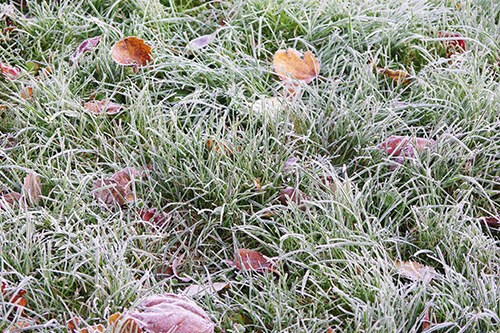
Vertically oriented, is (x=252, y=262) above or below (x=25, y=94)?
below

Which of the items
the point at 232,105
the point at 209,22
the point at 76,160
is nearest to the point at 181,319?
the point at 76,160

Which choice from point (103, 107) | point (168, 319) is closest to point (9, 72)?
point (103, 107)

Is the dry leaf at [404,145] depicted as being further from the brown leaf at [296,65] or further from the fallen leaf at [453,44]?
the fallen leaf at [453,44]

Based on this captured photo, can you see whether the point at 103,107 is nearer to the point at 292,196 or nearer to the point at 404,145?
the point at 292,196

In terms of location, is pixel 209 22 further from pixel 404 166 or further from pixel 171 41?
pixel 404 166


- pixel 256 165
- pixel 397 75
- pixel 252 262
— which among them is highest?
pixel 397 75

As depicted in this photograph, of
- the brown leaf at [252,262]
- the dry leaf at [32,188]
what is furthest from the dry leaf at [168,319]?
the dry leaf at [32,188]

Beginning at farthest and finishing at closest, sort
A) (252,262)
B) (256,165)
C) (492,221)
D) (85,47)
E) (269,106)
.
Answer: (85,47), (269,106), (256,165), (492,221), (252,262)
